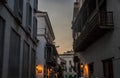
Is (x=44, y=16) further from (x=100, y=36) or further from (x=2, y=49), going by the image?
(x=2, y=49)

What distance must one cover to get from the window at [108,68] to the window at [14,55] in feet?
17.9

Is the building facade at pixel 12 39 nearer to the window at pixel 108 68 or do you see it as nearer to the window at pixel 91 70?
the window at pixel 108 68

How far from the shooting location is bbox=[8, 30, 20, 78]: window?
14492mm

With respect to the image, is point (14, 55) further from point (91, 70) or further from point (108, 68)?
point (91, 70)

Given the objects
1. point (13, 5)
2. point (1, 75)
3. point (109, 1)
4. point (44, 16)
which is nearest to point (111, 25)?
point (109, 1)

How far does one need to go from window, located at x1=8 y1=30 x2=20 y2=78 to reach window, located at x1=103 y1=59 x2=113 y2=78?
5.45 meters

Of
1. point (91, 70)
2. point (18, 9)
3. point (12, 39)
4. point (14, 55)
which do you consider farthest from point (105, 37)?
point (91, 70)

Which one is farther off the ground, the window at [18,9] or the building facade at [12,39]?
the window at [18,9]

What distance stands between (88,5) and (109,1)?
Answer: 554 centimetres

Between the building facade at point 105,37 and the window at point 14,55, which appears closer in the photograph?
the window at point 14,55

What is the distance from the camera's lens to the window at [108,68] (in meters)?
16.9

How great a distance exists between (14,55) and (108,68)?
5.86 metres

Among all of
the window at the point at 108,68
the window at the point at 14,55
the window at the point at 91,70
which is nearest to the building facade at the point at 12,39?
the window at the point at 14,55

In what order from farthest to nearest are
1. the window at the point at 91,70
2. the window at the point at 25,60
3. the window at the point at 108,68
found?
the window at the point at 91,70 < the window at the point at 25,60 < the window at the point at 108,68
